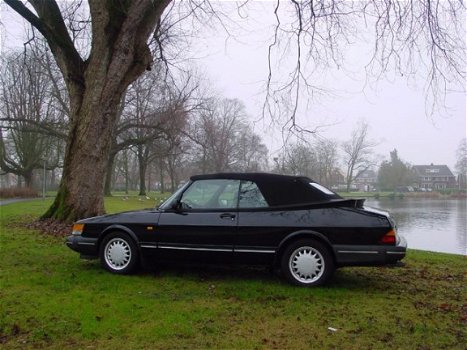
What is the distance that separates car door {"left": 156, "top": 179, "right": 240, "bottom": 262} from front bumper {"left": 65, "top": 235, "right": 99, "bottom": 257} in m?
1.07

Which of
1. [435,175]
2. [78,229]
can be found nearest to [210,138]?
[78,229]

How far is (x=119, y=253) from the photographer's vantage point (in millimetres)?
6828

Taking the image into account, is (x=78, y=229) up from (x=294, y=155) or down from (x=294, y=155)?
down

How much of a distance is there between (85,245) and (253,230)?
2639 millimetres

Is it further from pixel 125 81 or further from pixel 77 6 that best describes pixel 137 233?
pixel 77 6

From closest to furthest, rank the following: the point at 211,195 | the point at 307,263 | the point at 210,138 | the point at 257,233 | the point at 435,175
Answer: the point at 307,263 → the point at 257,233 → the point at 211,195 → the point at 210,138 → the point at 435,175

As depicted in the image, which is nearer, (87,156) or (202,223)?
(202,223)

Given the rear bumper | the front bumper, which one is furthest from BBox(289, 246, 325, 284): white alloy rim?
the front bumper

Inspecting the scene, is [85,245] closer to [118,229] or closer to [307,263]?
[118,229]

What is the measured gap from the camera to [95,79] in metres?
11.6

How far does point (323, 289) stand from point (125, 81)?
8071mm

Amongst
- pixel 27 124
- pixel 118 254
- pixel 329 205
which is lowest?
pixel 118 254

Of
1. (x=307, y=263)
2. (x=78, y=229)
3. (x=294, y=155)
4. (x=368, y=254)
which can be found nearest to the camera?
(x=368, y=254)

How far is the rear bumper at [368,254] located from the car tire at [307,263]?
0.16 meters
